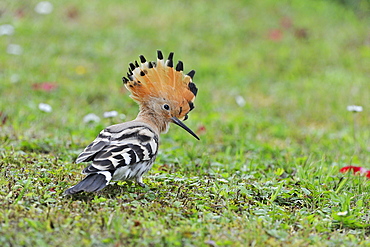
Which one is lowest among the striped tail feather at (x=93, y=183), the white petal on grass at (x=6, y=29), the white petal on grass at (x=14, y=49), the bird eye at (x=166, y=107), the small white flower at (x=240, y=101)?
the small white flower at (x=240, y=101)

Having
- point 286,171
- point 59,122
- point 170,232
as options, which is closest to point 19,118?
point 59,122

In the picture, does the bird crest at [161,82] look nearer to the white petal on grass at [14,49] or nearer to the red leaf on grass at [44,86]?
the red leaf on grass at [44,86]

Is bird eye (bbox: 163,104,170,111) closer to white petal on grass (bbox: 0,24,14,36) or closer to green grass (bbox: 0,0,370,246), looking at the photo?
green grass (bbox: 0,0,370,246)

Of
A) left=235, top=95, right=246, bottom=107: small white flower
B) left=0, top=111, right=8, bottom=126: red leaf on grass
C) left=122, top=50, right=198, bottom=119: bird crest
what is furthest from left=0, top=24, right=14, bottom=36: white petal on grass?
left=122, top=50, right=198, bottom=119: bird crest

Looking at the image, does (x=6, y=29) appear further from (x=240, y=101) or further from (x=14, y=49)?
(x=240, y=101)

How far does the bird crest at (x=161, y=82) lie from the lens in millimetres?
4504

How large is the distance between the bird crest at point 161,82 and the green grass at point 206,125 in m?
0.73

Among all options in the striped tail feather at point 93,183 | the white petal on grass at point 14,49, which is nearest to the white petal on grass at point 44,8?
the white petal on grass at point 14,49

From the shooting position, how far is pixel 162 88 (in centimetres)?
455

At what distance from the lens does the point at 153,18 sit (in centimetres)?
1210

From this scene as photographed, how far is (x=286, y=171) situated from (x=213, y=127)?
79.1 inches

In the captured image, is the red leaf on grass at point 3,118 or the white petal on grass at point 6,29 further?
the white petal on grass at point 6,29

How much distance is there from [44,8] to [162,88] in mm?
8363

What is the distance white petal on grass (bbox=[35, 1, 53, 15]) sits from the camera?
11.9m
